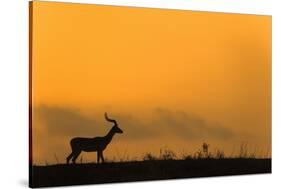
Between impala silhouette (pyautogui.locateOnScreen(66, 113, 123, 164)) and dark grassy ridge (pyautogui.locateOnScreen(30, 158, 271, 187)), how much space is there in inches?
3.8

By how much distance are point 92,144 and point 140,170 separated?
563mm

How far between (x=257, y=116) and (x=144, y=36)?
1.48 meters

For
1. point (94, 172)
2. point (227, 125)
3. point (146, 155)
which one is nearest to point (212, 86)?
point (227, 125)

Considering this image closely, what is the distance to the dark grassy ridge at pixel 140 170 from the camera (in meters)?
6.92

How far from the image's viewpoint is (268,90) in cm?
790

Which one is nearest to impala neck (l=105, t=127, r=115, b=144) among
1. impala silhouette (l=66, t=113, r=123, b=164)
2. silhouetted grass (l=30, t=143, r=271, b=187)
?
impala silhouette (l=66, t=113, r=123, b=164)

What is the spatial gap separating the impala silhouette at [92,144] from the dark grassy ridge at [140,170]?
3.8 inches

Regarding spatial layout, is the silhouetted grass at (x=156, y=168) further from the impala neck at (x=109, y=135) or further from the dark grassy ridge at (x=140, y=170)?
the impala neck at (x=109, y=135)

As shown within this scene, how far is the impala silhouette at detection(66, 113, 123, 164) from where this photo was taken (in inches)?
276

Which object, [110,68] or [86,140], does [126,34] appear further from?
[86,140]

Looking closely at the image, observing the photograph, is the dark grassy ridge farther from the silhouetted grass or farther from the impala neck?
the impala neck

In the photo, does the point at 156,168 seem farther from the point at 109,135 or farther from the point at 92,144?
the point at 92,144

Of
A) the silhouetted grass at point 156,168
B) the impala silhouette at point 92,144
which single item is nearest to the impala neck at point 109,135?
the impala silhouette at point 92,144

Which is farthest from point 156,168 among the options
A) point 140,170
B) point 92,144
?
point 92,144
